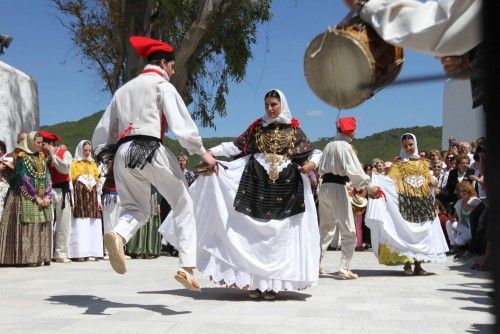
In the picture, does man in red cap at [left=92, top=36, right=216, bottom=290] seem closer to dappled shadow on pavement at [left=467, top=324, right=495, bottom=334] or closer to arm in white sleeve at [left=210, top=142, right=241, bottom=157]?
arm in white sleeve at [left=210, top=142, right=241, bottom=157]

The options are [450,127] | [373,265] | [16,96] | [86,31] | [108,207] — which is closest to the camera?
[373,265]

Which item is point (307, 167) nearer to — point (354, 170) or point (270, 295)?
point (270, 295)

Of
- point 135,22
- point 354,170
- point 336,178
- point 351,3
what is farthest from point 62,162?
point 351,3

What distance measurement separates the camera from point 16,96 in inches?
474

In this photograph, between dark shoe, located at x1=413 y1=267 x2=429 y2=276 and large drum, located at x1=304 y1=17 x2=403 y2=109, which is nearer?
large drum, located at x1=304 y1=17 x2=403 y2=109

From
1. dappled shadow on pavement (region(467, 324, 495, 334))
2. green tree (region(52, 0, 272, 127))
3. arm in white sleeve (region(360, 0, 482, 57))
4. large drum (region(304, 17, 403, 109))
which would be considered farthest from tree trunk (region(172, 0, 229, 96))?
arm in white sleeve (region(360, 0, 482, 57))

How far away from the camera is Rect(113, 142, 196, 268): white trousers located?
5.08 meters

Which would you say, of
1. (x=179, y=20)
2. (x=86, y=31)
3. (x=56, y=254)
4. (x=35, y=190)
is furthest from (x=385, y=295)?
(x=86, y=31)

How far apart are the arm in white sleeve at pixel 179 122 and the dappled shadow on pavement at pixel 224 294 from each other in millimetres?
1431

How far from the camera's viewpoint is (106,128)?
17.6 feet

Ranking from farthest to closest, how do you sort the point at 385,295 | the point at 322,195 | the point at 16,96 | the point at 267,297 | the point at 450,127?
the point at 450,127 < the point at 16,96 < the point at 322,195 < the point at 385,295 < the point at 267,297

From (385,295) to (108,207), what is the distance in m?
6.08

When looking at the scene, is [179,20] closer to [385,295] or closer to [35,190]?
[35,190]

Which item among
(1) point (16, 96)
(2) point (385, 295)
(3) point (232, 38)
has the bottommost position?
(2) point (385, 295)
